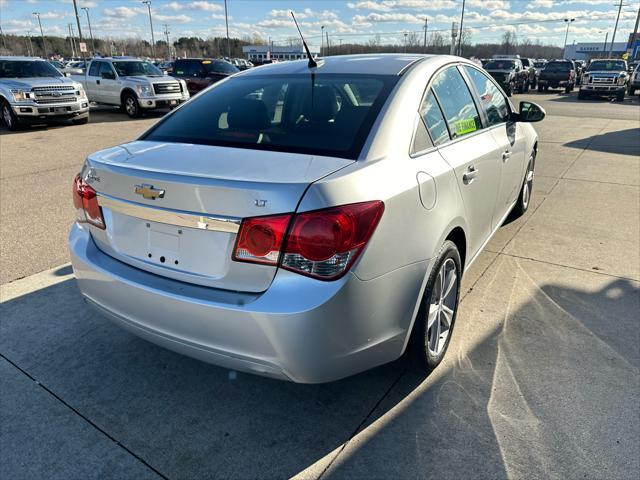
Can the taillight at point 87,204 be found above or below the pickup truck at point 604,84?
above

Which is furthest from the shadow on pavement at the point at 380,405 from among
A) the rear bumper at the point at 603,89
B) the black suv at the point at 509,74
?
the rear bumper at the point at 603,89

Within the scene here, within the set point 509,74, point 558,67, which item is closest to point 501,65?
point 509,74

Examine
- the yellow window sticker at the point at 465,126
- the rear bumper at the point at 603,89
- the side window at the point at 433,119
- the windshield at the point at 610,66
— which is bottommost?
the rear bumper at the point at 603,89

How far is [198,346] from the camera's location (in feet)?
7.04

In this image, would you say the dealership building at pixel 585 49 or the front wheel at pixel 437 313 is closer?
the front wheel at pixel 437 313

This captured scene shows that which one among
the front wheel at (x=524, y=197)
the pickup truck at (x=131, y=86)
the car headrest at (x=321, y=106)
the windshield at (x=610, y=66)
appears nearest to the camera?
the car headrest at (x=321, y=106)

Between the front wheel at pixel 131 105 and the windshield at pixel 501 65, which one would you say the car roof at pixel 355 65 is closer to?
the front wheel at pixel 131 105

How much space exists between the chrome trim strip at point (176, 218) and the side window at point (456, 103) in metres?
1.61

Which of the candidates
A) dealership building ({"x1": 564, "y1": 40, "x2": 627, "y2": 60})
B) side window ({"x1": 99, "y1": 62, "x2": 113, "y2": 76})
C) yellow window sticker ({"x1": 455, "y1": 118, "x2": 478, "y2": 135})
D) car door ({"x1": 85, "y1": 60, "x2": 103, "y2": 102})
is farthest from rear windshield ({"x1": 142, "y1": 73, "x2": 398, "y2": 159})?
dealership building ({"x1": 564, "y1": 40, "x2": 627, "y2": 60})

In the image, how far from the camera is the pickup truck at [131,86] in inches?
601

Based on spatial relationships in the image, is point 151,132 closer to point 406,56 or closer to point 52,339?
point 52,339

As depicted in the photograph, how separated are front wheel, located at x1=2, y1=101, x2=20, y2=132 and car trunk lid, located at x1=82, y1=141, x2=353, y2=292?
40.4ft

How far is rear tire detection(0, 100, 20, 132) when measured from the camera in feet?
40.7

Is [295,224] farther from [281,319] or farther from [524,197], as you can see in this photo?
[524,197]
